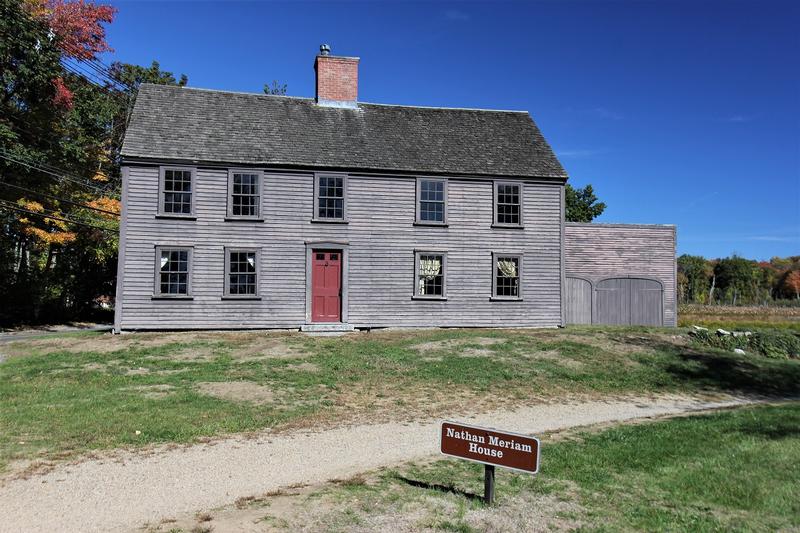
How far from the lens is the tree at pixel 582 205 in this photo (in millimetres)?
47531

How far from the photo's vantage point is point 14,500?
5.94m

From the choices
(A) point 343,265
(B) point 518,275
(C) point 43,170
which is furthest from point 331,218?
(C) point 43,170

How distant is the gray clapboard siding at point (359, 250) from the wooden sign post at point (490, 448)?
599 inches

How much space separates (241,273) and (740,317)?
33084 mm

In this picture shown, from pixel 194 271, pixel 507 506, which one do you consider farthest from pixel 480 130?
pixel 507 506

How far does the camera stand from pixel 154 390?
37.8 ft

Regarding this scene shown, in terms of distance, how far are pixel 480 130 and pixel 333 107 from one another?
20.5ft

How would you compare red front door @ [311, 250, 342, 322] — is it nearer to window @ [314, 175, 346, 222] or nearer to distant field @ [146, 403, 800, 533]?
window @ [314, 175, 346, 222]

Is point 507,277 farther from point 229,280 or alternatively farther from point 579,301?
point 229,280

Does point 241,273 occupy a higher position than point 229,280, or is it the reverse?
point 241,273

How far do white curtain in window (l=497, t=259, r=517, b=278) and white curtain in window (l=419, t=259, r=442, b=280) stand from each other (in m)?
2.38

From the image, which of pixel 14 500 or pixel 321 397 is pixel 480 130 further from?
pixel 14 500

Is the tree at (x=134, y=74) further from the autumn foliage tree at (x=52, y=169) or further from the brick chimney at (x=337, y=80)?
the brick chimney at (x=337, y=80)

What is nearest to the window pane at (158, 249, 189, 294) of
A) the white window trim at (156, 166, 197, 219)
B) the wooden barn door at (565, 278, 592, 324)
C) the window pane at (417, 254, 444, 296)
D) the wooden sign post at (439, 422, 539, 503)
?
the white window trim at (156, 166, 197, 219)
